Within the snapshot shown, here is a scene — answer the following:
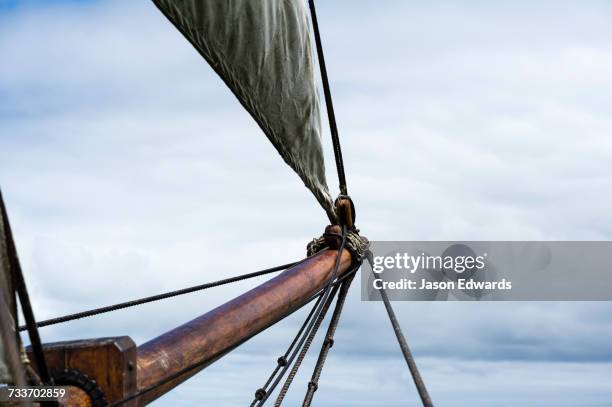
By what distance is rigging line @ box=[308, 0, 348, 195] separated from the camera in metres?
7.53

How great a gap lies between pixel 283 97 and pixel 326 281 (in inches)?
52.9

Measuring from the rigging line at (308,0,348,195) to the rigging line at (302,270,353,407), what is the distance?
79cm

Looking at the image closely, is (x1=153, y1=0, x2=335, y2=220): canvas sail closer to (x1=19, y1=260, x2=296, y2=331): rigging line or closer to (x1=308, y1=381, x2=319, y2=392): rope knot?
(x1=19, y1=260, x2=296, y2=331): rigging line

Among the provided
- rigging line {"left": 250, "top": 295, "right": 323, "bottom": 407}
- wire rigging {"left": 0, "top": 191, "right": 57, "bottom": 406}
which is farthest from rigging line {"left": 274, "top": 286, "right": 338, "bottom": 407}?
wire rigging {"left": 0, "top": 191, "right": 57, "bottom": 406}

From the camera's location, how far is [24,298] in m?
3.50

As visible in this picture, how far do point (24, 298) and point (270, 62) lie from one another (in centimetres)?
355

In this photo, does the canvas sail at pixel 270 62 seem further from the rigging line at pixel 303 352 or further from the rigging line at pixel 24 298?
the rigging line at pixel 24 298

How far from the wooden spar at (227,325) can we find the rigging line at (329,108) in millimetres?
758

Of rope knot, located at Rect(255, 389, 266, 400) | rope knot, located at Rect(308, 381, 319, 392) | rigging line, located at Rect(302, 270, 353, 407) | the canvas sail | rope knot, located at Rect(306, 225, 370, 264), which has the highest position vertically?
the canvas sail

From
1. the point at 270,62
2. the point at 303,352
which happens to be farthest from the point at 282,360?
the point at 270,62

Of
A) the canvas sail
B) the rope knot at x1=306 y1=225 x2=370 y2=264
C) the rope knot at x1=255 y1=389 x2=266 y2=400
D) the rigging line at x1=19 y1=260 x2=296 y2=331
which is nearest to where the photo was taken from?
the rigging line at x1=19 y1=260 x2=296 y2=331

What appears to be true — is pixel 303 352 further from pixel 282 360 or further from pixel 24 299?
pixel 24 299

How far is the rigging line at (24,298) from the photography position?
3418 mm

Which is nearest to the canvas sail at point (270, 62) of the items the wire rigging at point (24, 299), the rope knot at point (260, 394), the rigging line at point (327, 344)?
the rigging line at point (327, 344)
